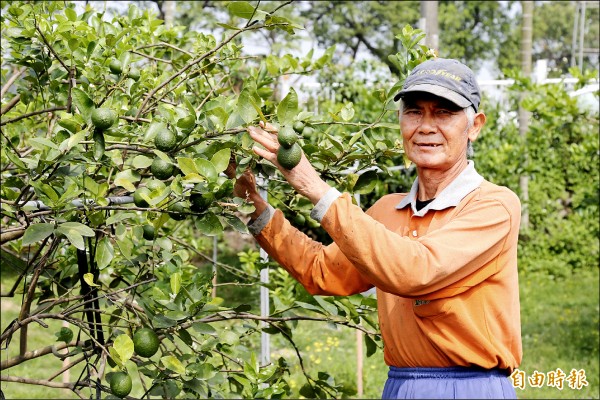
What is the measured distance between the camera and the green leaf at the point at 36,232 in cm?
205

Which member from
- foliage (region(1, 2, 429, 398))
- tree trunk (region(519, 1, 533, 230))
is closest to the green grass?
tree trunk (region(519, 1, 533, 230))

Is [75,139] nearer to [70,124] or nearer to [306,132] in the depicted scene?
[70,124]

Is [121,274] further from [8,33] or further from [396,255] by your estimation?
[396,255]

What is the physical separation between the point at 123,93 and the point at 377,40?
31511 mm

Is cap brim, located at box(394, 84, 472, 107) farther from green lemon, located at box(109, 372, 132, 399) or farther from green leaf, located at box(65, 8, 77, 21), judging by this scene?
green leaf, located at box(65, 8, 77, 21)

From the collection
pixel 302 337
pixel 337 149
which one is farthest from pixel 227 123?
pixel 302 337

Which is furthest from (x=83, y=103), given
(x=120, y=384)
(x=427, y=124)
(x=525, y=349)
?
(x=525, y=349)

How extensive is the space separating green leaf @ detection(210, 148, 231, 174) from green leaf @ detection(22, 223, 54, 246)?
1.34 ft

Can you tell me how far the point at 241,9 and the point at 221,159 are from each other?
0.38 m

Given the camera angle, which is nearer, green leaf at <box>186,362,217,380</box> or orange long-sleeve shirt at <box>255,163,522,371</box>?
orange long-sleeve shirt at <box>255,163,522,371</box>

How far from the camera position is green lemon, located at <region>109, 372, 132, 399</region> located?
229 cm

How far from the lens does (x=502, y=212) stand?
2256 millimetres

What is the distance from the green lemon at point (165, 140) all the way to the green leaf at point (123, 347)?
0.47 metres

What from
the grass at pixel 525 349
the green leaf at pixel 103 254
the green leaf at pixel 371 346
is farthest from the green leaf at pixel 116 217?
the grass at pixel 525 349
